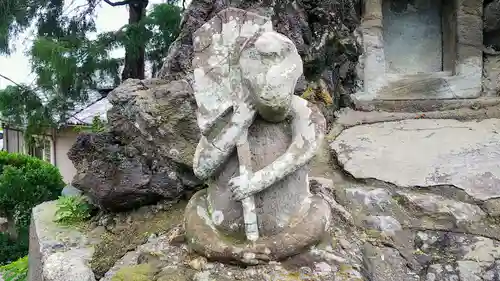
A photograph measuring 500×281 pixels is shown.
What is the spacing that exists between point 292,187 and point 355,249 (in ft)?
1.74

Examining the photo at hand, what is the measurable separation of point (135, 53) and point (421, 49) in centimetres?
347

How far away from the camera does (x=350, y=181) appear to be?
11.6ft

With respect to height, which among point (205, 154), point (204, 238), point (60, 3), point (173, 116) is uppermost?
point (60, 3)

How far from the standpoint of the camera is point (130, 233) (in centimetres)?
325

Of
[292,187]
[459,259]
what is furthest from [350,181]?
[292,187]

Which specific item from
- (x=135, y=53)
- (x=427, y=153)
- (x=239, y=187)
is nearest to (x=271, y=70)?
(x=239, y=187)

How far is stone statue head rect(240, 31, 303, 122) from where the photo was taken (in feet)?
6.83

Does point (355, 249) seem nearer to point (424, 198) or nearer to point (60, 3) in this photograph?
point (424, 198)

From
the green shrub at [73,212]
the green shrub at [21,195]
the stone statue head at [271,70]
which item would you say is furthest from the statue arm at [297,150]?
the green shrub at [21,195]

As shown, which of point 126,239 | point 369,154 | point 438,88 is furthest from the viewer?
point 438,88

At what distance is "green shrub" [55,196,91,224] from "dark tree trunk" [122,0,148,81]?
2.63 metres

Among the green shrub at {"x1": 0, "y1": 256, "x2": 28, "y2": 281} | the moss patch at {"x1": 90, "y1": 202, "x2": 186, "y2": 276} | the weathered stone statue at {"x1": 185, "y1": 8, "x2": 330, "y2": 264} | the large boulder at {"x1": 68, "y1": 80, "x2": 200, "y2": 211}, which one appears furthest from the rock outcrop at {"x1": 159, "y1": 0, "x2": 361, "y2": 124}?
the green shrub at {"x1": 0, "y1": 256, "x2": 28, "y2": 281}

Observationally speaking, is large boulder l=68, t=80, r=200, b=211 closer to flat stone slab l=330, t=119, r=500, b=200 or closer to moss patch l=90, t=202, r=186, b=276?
moss patch l=90, t=202, r=186, b=276

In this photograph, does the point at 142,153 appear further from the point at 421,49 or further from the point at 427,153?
the point at 421,49
